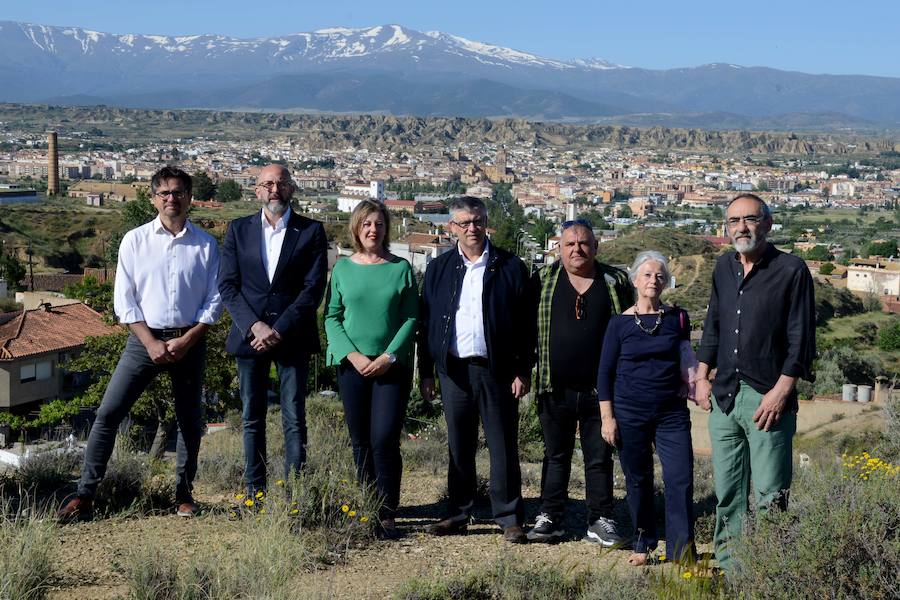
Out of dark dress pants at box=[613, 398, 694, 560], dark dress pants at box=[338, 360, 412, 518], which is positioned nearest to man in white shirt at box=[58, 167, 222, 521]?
dark dress pants at box=[338, 360, 412, 518]

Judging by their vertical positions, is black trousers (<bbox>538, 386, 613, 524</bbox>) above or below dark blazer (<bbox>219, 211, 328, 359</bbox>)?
below

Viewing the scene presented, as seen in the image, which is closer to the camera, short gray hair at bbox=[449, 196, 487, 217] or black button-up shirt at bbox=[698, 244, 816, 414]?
black button-up shirt at bbox=[698, 244, 816, 414]

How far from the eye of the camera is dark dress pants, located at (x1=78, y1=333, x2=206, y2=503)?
4465mm

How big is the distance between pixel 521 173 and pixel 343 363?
15424 centimetres

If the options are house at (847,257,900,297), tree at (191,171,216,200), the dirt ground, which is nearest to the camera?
the dirt ground

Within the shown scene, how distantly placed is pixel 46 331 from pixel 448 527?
18736mm

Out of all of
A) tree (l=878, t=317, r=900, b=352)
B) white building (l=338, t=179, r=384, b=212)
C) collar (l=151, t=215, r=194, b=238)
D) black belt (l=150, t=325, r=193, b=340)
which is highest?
collar (l=151, t=215, r=194, b=238)

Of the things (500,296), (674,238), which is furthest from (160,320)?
(674,238)

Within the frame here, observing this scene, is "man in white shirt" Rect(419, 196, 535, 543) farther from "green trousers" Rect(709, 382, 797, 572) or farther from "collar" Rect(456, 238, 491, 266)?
"green trousers" Rect(709, 382, 797, 572)

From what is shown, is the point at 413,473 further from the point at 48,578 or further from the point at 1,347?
the point at 1,347

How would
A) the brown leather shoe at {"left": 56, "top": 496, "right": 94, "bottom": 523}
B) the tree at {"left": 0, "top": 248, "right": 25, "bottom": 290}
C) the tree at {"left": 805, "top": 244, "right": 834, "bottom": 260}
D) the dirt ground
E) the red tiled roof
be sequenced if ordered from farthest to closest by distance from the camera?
the tree at {"left": 805, "top": 244, "right": 834, "bottom": 260} → the tree at {"left": 0, "top": 248, "right": 25, "bottom": 290} → the red tiled roof → the brown leather shoe at {"left": 56, "top": 496, "right": 94, "bottom": 523} → the dirt ground

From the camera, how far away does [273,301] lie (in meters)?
4.54

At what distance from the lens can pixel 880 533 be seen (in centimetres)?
313

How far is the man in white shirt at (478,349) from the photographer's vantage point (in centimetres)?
438
